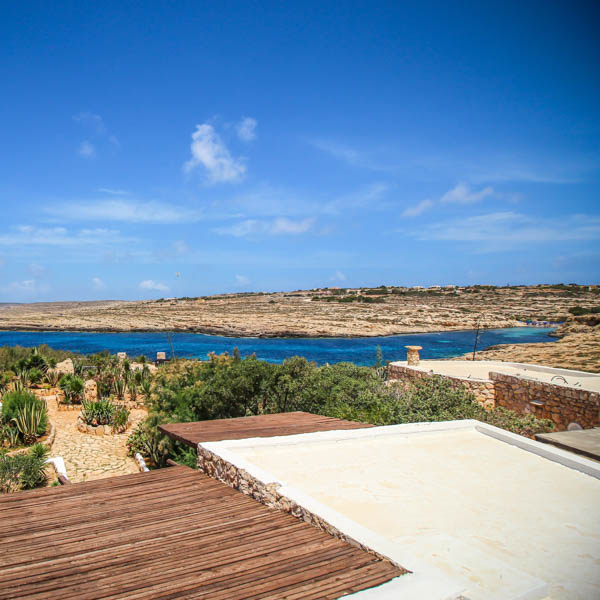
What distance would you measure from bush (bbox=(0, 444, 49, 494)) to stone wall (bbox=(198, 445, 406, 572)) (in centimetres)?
408

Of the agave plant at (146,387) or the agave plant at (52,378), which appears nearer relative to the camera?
the agave plant at (146,387)

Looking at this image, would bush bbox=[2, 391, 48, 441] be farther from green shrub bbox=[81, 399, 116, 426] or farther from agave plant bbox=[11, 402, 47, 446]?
green shrub bbox=[81, 399, 116, 426]

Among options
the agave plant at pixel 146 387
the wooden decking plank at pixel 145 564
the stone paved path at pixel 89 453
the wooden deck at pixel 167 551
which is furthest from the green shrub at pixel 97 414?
the wooden decking plank at pixel 145 564

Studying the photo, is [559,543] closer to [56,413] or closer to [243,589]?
[243,589]

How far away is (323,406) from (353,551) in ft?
25.1

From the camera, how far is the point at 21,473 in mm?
8125

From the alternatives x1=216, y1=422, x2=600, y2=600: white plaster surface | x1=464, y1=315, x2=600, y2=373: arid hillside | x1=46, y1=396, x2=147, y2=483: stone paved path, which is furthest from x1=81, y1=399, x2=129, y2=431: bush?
x1=464, y1=315, x2=600, y2=373: arid hillside

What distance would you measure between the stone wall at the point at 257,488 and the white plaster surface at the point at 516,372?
9164 millimetres

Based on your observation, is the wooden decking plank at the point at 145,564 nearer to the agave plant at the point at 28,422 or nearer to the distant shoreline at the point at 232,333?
the agave plant at the point at 28,422

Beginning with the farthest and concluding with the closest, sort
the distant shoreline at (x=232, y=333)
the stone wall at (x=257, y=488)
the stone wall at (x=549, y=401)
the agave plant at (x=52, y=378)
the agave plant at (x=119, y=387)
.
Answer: the distant shoreline at (x=232, y=333) < the agave plant at (x=52, y=378) < the agave plant at (x=119, y=387) < the stone wall at (x=549, y=401) < the stone wall at (x=257, y=488)

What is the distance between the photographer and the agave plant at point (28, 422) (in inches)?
430

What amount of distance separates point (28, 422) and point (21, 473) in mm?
3230

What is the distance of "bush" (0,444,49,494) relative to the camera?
7883 mm

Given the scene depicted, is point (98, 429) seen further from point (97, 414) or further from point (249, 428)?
point (249, 428)
